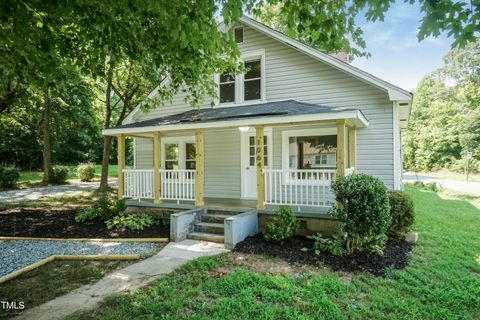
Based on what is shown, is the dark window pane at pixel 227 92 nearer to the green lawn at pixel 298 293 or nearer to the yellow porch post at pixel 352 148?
the yellow porch post at pixel 352 148

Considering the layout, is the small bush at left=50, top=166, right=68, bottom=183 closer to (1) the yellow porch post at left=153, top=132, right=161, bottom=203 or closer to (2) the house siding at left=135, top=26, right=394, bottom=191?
(2) the house siding at left=135, top=26, right=394, bottom=191

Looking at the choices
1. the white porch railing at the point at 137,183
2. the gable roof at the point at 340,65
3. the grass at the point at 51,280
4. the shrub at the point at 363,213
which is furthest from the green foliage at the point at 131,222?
the gable roof at the point at 340,65

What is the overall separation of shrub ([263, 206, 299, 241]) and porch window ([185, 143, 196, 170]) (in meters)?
5.01

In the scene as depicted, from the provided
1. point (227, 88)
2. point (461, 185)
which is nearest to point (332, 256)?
point (227, 88)

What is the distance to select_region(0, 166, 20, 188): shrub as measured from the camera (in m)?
16.6

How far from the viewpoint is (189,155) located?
1096 cm

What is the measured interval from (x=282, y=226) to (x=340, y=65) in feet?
16.1

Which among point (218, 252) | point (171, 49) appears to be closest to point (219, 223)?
point (218, 252)

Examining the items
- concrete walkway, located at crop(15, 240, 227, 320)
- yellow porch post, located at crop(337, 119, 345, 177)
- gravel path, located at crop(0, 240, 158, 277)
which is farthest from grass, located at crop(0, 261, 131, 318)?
yellow porch post, located at crop(337, 119, 345, 177)

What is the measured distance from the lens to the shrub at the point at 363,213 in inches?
217

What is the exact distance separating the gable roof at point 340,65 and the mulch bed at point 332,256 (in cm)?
376

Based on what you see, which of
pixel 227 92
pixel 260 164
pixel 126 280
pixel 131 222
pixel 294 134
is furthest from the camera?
pixel 227 92

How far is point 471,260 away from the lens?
5684 millimetres

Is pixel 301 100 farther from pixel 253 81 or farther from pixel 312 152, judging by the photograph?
pixel 253 81
